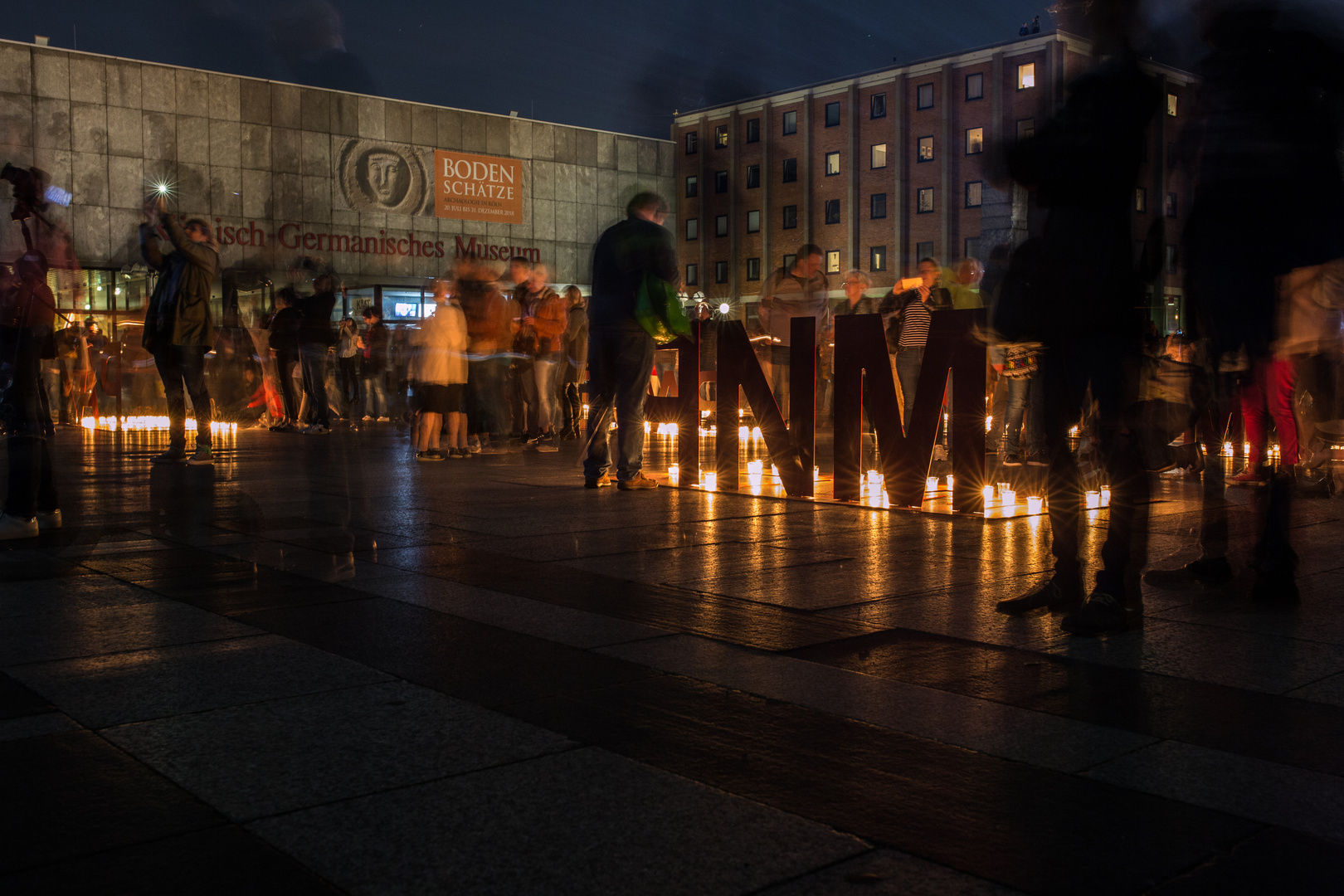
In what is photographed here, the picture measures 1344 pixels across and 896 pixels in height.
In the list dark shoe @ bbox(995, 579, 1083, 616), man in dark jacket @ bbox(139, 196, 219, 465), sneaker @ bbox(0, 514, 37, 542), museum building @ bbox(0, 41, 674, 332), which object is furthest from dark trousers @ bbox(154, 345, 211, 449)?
museum building @ bbox(0, 41, 674, 332)

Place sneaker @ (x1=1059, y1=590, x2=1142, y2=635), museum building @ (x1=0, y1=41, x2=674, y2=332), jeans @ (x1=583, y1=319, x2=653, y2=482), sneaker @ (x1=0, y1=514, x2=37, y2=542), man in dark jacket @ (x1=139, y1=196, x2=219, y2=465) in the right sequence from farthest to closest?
museum building @ (x1=0, y1=41, x2=674, y2=332)
man in dark jacket @ (x1=139, y1=196, x2=219, y2=465)
jeans @ (x1=583, y1=319, x2=653, y2=482)
sneaker @ (x1=0, y1=514, x2=37, y2=542)
sneaker @ (x1=1059, y1=590, x2=1142, y2=635)

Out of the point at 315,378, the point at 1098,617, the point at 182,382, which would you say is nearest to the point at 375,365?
the point at 315,378

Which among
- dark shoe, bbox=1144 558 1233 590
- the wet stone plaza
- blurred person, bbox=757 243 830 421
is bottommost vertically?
the wet stone plaza

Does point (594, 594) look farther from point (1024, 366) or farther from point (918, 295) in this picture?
point (918, 295)

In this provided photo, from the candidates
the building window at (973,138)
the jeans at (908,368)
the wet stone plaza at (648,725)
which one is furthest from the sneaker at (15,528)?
the building window at (973,138)

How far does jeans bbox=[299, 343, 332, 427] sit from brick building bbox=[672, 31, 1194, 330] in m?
39.2

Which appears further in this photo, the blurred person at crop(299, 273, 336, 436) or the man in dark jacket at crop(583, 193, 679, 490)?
the blurred person at crop(299, 273, 336, 436)

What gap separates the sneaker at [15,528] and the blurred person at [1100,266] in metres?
4.60

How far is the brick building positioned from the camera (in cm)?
5875

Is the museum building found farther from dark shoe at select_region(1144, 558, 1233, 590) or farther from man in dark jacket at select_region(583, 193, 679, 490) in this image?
dark shoe at select_region(1144, 558, 1233, 590)

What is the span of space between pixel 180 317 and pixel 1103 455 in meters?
7.87

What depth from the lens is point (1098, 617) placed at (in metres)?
3.87

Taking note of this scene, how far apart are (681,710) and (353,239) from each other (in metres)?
43.0

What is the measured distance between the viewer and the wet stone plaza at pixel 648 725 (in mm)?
2061
